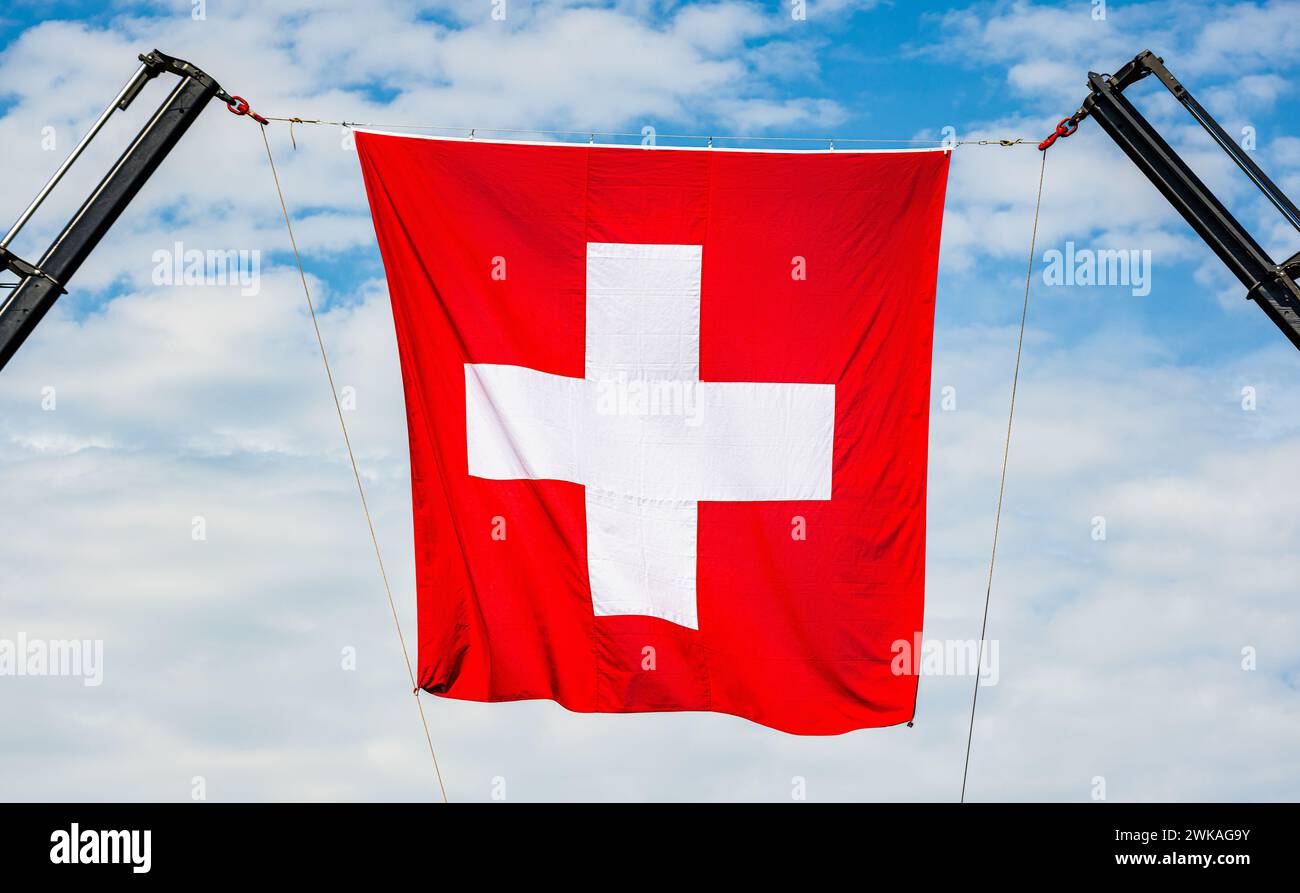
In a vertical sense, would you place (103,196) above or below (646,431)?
above

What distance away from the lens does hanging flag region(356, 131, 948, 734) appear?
998 centimetres

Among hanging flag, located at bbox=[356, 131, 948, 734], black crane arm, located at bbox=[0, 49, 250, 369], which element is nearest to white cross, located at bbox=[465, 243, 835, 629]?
hanging flag, located at bbox=[356, 131, 948, 734]

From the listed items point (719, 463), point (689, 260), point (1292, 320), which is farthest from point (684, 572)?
point (1292, 320)

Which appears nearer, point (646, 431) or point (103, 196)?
point (103, 196)

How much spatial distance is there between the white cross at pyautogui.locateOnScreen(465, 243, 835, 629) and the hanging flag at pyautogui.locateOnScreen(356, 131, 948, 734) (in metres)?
0.02

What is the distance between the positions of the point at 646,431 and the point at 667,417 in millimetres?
190

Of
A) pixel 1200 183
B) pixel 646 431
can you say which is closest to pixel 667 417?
pixel 646 431

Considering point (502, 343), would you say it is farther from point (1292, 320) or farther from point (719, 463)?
point (1292, 320)

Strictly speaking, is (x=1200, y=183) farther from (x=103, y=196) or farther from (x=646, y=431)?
(x=103, y=196)

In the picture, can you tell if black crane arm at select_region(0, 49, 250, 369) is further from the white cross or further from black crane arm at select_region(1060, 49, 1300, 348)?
black crane arm at select_region(1060, 49, 1300, 348)

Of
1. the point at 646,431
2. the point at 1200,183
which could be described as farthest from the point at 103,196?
the point at 1200,183

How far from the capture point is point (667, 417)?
33.9 feet

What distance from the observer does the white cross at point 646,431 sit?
33.1 feet
